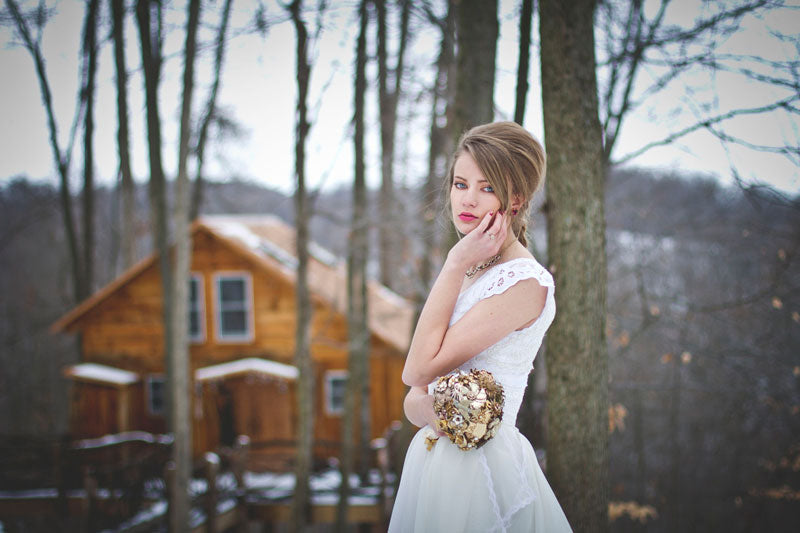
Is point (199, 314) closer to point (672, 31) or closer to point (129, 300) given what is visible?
point (129, 300)

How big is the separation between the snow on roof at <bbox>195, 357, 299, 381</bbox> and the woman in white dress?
1170 cm

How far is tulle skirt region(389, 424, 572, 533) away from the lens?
1.84 m

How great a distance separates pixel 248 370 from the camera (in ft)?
43.1

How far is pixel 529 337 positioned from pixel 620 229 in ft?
Result: 40.8

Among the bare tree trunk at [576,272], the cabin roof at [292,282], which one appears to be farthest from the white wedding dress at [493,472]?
the cabin roof at [292,282]

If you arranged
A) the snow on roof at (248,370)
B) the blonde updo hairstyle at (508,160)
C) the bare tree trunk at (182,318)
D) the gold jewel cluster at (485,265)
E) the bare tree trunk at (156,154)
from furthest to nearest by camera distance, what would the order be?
the snow on roof at (248,370)
the bare tree trunk at (156,154)
the bare tree trunk at (182,318)
the gold jewel cluster at (485,265)
the blonde updo hairstyle at (508,160)

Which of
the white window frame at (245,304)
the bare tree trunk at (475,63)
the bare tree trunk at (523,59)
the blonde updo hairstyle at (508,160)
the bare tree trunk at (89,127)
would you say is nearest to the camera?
the blonde updo hairstyle at (508,160)

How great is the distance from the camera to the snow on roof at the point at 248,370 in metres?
13.1

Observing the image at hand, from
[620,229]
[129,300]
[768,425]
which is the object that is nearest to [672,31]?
[620,229]

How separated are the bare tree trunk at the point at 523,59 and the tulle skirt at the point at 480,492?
2.53 m

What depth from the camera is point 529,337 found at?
1.92 metres

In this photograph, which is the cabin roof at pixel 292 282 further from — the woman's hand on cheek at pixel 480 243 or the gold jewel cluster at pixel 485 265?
the woman's hand on cheek at pixel 480 243

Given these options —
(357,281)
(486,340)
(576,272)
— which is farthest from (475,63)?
(357,281)

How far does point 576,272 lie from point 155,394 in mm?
13656
